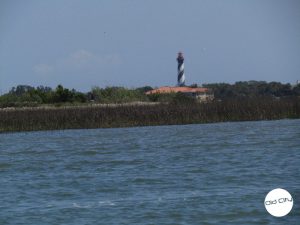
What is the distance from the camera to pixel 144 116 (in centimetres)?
4853

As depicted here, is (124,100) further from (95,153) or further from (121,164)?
(121,164)

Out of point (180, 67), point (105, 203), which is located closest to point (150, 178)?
point (105, 203)

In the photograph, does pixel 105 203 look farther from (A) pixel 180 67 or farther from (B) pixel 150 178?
(A) pixel 180 67

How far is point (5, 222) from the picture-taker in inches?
627

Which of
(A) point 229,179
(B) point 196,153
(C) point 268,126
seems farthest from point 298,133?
(A) point 229,179

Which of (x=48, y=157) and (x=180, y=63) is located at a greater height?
(x=180, y=63)

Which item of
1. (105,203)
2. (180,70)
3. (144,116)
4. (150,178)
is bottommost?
(105,203)

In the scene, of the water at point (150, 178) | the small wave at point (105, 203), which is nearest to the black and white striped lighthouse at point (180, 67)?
the water at point (150, 178)

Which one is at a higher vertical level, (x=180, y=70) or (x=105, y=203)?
(x=180, y=70)

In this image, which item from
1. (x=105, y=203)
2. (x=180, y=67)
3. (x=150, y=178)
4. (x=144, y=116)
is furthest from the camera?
(x=180, y=67)

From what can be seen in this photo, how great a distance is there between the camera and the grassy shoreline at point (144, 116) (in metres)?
47.8

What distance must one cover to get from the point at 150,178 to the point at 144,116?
27.2 metres

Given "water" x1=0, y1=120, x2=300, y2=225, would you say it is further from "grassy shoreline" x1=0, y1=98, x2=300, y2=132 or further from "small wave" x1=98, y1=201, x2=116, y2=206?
"grassy shoreline" x1=0, y1=98, x2=300, y2=132

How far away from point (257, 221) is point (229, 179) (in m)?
5.66
